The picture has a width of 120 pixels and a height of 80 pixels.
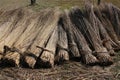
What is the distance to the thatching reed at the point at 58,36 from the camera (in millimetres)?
5633

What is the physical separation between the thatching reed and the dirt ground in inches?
3.8

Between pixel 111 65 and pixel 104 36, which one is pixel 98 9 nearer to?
pixel 104 36

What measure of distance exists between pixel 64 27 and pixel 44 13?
667mm

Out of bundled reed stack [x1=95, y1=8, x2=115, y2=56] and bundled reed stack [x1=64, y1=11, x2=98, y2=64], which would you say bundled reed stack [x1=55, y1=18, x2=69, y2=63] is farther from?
bundled reed stack [x1=95, y1=8, x2=115, y2=56]

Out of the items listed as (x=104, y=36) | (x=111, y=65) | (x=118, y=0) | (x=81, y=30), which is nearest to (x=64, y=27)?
(x=81, y=30)

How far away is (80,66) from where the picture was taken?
18.8ft

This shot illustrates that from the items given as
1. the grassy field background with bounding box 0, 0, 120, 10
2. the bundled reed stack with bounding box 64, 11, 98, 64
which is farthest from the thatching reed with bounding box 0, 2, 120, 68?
the grassy field background with bounding box 0, 0, 120, 10

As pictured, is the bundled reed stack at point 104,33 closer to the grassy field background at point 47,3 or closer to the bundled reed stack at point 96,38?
the bundled reed stack at point 96,38

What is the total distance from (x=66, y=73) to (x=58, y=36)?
93 cm

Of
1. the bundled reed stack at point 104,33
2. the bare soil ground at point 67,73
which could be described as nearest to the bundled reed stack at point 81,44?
the bare soil ground at point 67,73

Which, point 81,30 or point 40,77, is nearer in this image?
point 40,77

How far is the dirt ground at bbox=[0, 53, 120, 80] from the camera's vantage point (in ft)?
17.6

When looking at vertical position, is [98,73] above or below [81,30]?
below

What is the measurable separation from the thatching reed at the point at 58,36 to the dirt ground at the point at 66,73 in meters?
0.10
